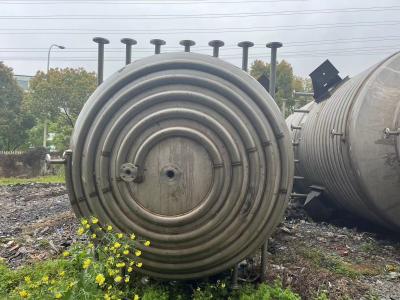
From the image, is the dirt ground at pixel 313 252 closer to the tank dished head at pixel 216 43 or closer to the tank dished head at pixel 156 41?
the tank dished head at pixel 216 43

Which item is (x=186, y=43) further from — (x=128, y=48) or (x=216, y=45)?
(x=128, y=48)

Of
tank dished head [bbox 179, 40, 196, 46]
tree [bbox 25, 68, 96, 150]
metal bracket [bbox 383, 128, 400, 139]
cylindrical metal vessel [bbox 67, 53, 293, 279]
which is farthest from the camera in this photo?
tree [bbox 25, 68, 96, 150]

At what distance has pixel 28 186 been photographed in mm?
13016

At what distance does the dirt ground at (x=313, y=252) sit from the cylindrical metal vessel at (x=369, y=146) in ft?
1.61

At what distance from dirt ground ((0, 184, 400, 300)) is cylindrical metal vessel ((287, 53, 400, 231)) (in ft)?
1.61

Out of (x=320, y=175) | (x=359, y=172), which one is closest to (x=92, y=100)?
(x=359, y=172)

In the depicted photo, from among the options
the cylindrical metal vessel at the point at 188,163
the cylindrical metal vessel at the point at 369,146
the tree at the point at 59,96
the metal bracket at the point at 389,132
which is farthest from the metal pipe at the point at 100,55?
the tree at the point at 59,96

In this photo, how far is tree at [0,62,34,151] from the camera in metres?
25.1

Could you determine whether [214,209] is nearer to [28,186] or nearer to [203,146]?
[203,146]

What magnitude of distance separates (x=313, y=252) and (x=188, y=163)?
2670mm

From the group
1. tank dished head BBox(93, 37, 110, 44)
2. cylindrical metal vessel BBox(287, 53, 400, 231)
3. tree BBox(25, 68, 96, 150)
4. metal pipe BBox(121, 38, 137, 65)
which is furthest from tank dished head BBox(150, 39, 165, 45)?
tree BBox(25, 68, 96, 150)

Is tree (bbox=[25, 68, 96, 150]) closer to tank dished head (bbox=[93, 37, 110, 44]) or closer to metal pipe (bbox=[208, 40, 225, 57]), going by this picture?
tank dished head (bbox=[93, 37, 110, 44])

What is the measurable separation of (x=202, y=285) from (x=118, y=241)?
2.88 feet

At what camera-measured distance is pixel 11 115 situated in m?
25.2
